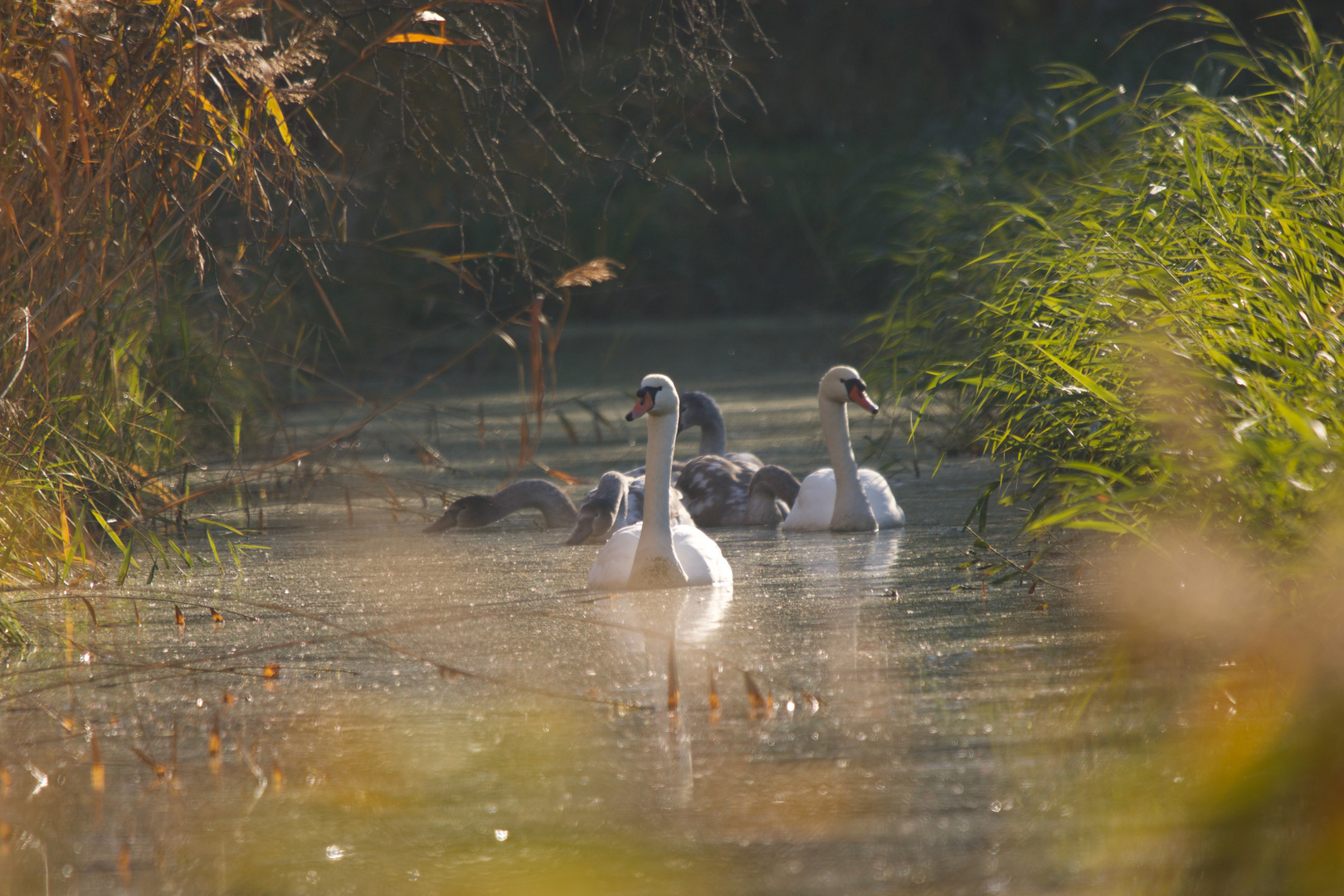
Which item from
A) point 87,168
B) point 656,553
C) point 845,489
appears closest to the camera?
point 87,168


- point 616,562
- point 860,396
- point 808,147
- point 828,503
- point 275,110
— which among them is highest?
point 808,147

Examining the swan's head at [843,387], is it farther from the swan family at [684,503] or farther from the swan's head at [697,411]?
the swan's head at [697,411]

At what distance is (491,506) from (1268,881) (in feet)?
14.6

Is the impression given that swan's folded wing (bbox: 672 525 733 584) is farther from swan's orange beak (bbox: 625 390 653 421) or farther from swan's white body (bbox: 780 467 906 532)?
swan's white body (bbox: 780 467 906 532)

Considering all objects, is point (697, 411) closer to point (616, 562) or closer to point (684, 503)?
point (684, 503)

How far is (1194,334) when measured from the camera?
11.9 feet

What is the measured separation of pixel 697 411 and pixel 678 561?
294 cm

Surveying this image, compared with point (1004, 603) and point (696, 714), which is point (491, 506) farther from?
point (696, 714)

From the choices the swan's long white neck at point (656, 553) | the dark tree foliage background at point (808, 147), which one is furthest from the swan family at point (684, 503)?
the dark tree foliage background at point (808, 147)

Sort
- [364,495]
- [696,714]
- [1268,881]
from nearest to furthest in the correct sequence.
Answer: [1268,881], [696,714], [364,495]

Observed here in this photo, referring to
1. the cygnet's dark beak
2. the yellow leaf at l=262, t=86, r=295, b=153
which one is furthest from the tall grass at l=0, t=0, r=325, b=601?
the cygnet's dark beak

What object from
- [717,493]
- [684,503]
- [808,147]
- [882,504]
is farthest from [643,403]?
[808,147]

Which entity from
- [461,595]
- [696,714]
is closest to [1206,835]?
[696,714]

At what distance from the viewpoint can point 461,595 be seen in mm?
4660
